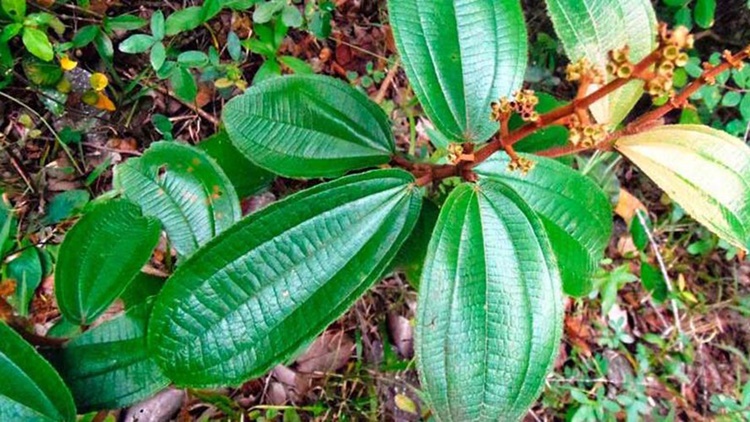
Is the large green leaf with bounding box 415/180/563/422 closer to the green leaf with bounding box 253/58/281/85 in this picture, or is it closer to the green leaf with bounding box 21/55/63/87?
the green leaf with bounding box 253/58/281/85

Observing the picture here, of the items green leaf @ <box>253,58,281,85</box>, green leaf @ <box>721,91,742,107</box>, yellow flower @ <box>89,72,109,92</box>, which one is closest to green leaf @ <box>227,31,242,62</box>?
green leaf @ <box>253,58,281,85</box>

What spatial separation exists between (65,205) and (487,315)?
0.97m

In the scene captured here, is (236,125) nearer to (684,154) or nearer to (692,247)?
(684,154)

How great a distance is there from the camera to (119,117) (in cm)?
152

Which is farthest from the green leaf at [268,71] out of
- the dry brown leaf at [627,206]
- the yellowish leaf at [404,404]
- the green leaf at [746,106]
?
the green leaf at [746,106]

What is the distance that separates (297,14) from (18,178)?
71 cm

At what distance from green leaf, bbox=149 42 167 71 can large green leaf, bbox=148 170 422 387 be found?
686 mm

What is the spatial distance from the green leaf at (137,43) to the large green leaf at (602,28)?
0.87 meters

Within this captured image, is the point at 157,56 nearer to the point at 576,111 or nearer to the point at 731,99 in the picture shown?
the point at 576,111

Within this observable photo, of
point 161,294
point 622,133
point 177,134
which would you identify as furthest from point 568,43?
point 177,134

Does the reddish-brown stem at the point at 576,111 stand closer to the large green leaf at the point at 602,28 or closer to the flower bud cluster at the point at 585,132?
the flower bud cluster at the point at 585,132

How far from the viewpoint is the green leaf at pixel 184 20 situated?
141 centimetres

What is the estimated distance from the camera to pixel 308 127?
1037 mm

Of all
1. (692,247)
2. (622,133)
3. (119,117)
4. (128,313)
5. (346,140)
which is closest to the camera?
(622,133)
